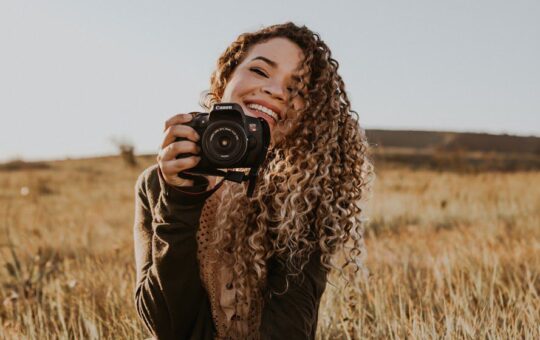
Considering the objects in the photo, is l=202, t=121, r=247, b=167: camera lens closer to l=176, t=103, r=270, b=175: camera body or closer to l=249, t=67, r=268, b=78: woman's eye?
l=176, t=103, r=270, b=175: camera body

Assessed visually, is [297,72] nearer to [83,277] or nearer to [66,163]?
[83,277]

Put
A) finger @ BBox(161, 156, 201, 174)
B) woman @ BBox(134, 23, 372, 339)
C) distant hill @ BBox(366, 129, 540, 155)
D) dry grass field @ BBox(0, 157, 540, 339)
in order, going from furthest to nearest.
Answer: distant hill @ BBox(366, 129, 540, 155) < dry grass field @ BBox(0, 157, 540, 339) < woman @ BBox(134, 23, 372, 339) < finger @ BBox(161, 156, 201, 174)

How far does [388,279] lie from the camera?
334 cm

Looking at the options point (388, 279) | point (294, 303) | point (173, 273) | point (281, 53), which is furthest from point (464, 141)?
point (173, 273)

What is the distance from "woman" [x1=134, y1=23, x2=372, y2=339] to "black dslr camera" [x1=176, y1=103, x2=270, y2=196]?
30 millimetres

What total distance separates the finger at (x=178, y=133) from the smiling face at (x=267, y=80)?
40cm

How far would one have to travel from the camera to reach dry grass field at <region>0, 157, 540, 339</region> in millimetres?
2588

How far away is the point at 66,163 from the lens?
→ 2973cm

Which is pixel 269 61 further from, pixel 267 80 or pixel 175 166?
pixel 175 166

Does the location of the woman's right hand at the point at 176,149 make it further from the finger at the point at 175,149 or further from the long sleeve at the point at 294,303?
the long sleeve at the point at 294,303

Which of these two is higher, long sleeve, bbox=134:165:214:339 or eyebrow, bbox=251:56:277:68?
eyebrow, bbox=251:56:277:68

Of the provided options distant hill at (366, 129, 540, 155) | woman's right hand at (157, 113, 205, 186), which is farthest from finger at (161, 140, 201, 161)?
distant hill at (366, 129, 540, 155)

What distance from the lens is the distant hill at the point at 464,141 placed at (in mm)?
38969

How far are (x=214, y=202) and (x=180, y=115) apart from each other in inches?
15.2
